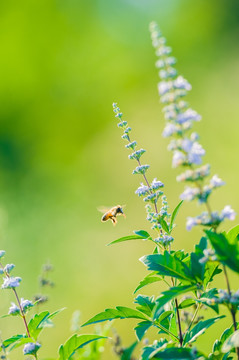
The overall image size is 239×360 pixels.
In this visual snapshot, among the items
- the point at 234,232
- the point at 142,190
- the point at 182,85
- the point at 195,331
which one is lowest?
the point at 195,331

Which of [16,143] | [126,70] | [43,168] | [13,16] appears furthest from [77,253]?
[13,16]

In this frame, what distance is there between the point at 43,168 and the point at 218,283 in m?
3.37

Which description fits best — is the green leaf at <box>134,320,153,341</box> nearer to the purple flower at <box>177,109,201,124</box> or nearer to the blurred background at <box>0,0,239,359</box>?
the purple flower at <box>177,109,201,124</box>

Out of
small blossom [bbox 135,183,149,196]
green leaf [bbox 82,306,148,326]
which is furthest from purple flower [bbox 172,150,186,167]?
green leaf [bbox 82,306,148,326]

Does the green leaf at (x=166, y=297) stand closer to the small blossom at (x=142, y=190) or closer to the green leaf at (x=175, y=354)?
the green leaf at (x=175, y=354)

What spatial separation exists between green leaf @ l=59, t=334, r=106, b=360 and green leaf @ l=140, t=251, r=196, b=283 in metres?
0.29

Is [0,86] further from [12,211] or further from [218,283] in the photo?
[218,283]

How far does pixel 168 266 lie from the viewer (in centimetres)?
103

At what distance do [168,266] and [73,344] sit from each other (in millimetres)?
386

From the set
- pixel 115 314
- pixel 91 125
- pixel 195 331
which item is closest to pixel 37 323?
pixel 115 314

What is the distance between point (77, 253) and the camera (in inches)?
222

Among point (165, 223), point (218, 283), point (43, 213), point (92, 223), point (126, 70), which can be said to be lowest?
point (218, 283)

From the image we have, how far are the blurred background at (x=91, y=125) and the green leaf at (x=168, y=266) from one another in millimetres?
3924

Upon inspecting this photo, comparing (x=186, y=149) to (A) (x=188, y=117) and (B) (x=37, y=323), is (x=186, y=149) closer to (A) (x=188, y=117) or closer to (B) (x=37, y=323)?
(A) (x=188, y=117)
